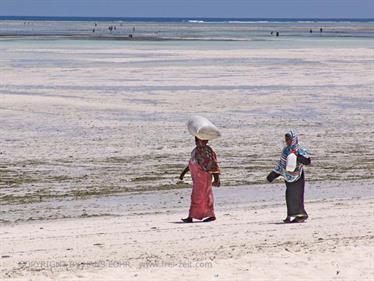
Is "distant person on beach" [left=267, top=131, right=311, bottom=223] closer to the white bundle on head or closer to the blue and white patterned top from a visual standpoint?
the blue and white patterned top

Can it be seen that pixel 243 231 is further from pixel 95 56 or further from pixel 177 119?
pixel 95 56

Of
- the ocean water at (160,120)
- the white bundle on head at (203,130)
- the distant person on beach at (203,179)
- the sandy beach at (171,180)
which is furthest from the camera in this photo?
the ocean water at (160,120)

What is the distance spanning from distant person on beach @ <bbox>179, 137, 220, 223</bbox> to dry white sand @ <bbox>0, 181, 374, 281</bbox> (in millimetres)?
208

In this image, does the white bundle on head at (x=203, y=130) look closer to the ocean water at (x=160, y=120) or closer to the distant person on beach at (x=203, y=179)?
the distant person on beach at (x=203, y=179)

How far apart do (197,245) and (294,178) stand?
→ 2.09 meters

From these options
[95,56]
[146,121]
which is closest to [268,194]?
[146,121]

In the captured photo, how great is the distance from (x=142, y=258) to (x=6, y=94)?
22733 millimetres

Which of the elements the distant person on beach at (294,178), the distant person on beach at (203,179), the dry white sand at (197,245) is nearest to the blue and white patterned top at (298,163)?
the distant person on beach at (294,178)

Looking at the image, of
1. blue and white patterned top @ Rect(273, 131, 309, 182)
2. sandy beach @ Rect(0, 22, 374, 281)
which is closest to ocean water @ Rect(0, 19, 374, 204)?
sandy beach @ Rect(0, 22, 374, 281)

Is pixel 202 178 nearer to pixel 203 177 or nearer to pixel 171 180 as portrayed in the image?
pixel 203 177

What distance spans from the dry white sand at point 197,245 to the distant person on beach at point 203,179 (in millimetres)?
208

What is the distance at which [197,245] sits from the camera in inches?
442

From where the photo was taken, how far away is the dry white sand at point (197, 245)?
32.5ft

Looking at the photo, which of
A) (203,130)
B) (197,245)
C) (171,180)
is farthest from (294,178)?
(171,180)
